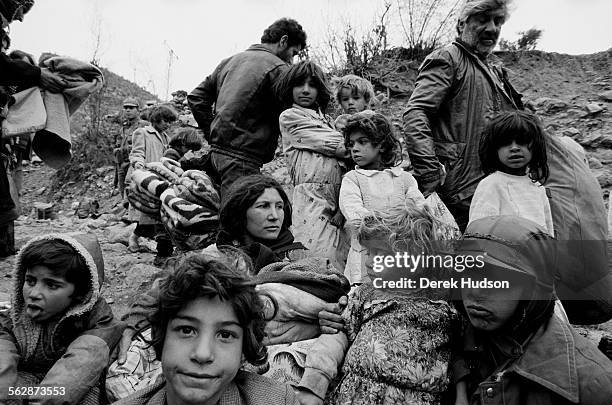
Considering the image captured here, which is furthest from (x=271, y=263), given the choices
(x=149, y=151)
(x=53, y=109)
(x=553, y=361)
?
(x=149, y=151)

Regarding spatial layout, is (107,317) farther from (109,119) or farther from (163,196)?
(109,119)

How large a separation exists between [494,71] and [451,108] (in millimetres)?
464

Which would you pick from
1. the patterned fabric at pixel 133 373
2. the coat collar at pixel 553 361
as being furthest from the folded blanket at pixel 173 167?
the coat collar at pixel 553 361

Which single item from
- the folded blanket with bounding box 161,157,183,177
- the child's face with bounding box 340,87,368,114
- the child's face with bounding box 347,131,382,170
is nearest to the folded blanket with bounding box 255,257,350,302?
the child's face with bounding box 347,131,382,170

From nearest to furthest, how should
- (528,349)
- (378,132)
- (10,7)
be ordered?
1. (528,349)
2. (378,132)
3. (10,7)

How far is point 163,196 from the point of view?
11.6 feet

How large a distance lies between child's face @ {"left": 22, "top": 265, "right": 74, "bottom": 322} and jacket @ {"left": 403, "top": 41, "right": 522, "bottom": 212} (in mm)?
2113

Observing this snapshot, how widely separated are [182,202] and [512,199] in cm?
208

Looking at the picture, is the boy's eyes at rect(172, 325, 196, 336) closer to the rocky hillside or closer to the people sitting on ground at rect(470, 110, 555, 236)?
the people sitting on ground at rect(470, 110, 555, 236)

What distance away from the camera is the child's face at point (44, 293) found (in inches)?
82.2

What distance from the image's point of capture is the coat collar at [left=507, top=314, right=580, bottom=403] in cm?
158

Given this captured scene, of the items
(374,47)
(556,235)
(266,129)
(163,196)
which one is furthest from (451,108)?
(374,47)

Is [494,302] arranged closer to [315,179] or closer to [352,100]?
[315,179]

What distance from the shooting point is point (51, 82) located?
354cm
